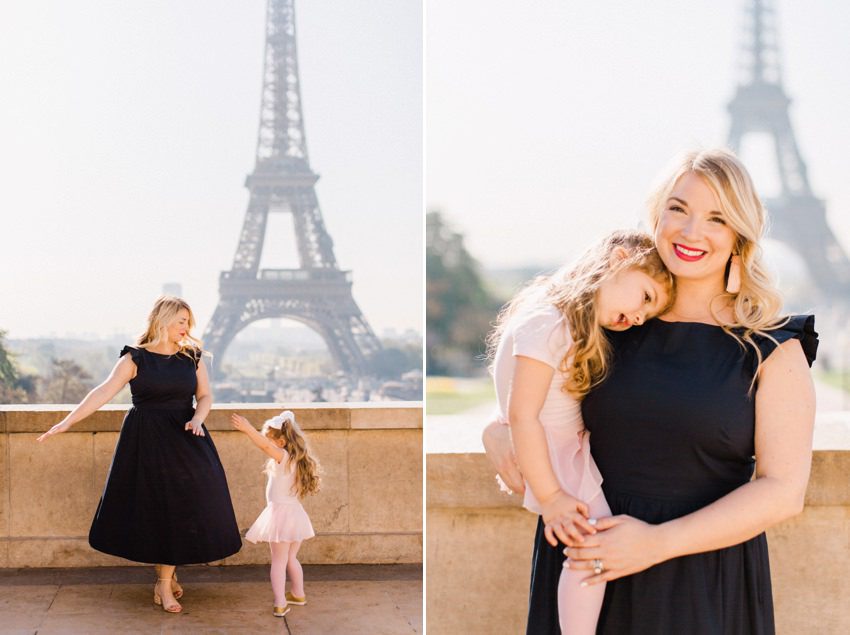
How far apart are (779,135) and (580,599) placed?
4959cm

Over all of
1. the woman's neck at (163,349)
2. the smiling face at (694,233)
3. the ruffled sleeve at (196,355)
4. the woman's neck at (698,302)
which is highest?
the smiling face at (694,233)

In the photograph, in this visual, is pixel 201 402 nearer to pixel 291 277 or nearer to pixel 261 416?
pixel 261 416

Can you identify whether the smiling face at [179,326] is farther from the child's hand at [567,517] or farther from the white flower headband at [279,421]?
the child's hand at [567,517]

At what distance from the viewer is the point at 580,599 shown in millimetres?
2312

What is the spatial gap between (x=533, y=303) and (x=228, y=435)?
4357 mm

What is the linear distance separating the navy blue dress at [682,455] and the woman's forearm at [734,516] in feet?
0.32

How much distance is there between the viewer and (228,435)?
6449 millimetres

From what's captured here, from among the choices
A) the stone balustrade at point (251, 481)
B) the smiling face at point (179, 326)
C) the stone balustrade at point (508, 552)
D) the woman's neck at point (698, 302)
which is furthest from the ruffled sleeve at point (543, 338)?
the stone balustrade at point (251, 481)

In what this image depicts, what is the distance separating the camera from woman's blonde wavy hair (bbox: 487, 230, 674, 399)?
2.30 meters

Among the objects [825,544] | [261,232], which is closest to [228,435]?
[825,544]

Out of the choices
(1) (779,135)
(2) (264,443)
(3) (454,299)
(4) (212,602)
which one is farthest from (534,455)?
(3) (454,299)

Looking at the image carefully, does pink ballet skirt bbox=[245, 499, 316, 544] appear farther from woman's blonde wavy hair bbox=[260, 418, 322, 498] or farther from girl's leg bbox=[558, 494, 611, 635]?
girl's leg bbox=[558, 494, 611, 635]

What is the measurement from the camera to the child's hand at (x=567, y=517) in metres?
2.25

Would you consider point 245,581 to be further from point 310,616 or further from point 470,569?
point 470,569
